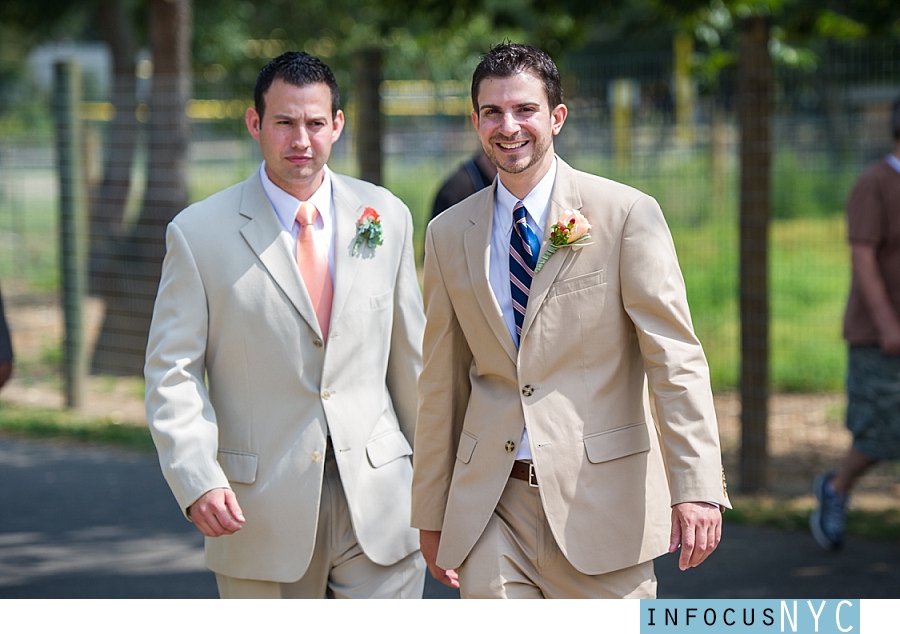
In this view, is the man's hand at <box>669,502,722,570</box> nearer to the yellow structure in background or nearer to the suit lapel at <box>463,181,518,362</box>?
the suit lapel at <box>463,181,518,362</box>

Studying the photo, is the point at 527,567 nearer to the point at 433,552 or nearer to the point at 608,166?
the point at 433,552

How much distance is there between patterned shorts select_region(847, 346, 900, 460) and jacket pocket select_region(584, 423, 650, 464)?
3.13 meters

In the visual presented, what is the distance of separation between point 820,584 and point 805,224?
9.19 metres

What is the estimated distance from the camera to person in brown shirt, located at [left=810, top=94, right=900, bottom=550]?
19.6 feet

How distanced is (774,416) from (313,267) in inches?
258

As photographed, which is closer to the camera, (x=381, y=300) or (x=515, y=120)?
(x=515, y=120)

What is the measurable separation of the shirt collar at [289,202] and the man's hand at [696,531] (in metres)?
1.57

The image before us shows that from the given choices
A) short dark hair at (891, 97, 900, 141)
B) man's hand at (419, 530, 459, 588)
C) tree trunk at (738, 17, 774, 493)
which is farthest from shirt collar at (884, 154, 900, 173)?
man's hand at (419, 530, 459, 588)

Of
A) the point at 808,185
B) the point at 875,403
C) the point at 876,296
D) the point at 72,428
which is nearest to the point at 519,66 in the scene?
the point at 876,296

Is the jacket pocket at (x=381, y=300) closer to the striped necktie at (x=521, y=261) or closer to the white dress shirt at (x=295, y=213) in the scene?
the white dress shirt at (x=295, y=213)

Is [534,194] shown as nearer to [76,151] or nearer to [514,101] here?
[514,101]

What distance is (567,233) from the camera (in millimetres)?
3303

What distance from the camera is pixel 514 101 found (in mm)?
3312

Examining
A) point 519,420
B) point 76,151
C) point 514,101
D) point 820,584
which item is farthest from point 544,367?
point 76,151
